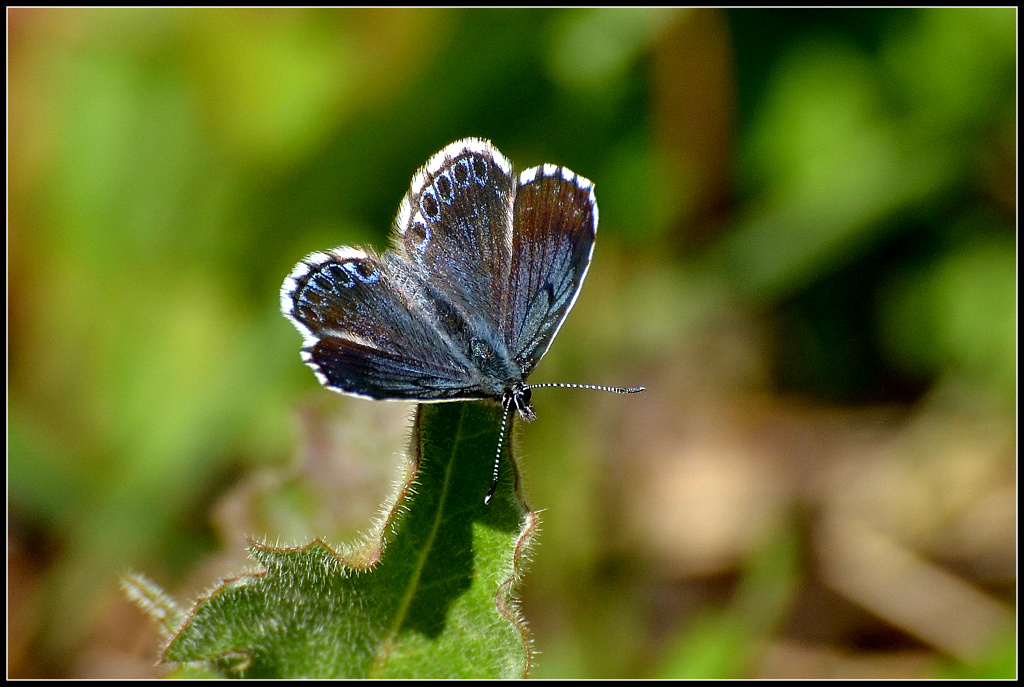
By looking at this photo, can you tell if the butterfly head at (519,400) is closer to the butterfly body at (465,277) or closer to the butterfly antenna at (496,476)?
the butterfly body at (465,277)

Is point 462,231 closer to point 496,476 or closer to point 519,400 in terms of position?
point 519,400

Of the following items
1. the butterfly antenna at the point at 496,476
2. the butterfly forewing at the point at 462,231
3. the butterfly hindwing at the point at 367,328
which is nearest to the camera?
the butterfly antenna at the point at 496,476

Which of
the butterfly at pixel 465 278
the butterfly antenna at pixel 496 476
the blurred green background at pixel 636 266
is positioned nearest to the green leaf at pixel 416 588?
the butterfly antenna at pixel 496 476

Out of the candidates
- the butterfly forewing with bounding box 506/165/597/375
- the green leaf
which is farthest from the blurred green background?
the green leaf

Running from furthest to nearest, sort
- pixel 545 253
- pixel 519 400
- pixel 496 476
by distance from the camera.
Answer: pixel 545 253
pixel 519 400
pixel 496 476

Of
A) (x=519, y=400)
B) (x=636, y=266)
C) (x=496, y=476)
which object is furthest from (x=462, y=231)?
(x=636, y=266)

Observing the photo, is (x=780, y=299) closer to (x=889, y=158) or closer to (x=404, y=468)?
(x=889, y=158)

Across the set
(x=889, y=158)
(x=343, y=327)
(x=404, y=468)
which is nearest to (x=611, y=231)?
(x=889, y=158)
